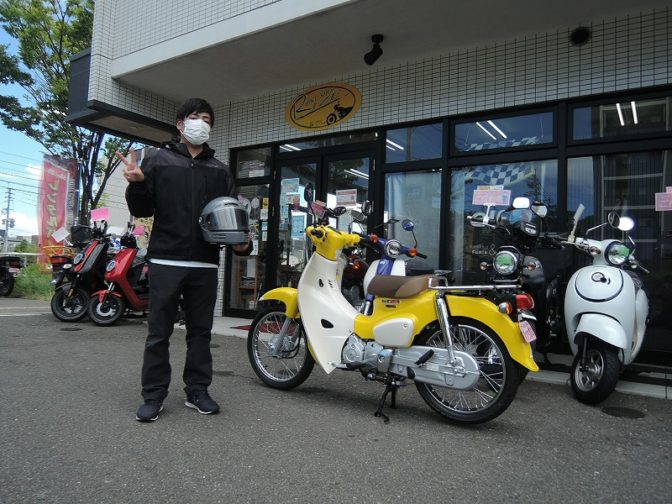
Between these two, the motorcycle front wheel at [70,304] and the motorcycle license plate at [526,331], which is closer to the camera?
the motorcycle license plate at [526,331]

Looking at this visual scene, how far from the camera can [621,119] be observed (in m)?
4.93

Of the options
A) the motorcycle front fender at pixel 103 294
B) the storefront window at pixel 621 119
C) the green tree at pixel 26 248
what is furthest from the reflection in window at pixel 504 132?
the green tree at pixel 26 248

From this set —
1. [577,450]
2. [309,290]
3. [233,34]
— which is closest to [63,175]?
[233,34]

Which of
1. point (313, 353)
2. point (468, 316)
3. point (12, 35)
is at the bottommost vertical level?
point (313, 353)

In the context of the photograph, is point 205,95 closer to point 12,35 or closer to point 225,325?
point 225,325

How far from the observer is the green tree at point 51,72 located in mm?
11578

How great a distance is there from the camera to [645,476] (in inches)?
91.4

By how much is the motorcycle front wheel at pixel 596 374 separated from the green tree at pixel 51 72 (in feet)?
37.5

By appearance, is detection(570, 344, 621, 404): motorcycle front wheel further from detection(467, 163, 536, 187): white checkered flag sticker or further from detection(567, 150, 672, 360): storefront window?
detection(467, 163, 536, 187): white checkered flag sticker

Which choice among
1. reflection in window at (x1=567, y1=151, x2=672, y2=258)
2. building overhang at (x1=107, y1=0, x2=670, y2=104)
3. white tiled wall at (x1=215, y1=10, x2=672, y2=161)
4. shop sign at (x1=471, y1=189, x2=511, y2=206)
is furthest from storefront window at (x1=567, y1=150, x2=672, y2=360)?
building overhang at (x1=107, y1=0, x2=670, y2=104)

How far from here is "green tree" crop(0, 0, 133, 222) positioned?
11578mm

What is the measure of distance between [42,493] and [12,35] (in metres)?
13.5

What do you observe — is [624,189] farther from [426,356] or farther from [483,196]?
[426,356]

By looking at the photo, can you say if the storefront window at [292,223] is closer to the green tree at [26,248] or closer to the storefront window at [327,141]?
the storefront window at [327,141]
